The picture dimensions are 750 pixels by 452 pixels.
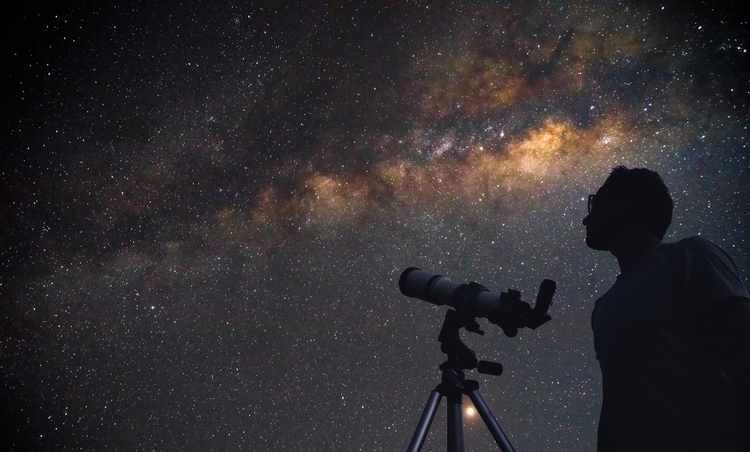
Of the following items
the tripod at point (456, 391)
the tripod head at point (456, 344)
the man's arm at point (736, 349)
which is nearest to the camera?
the man's arm at point (736, 349)

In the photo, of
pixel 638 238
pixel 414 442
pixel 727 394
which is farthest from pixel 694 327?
pixel 414 442

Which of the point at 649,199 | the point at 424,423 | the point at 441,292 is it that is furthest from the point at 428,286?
the point at 649,199

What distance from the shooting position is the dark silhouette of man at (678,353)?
3.72 feet

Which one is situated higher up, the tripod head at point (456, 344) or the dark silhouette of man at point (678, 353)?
the tripod head at point (456, 344)

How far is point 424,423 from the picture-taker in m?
1.89

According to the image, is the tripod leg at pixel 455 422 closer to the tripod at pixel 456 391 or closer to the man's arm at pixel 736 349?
the tripod at pixel 456 391

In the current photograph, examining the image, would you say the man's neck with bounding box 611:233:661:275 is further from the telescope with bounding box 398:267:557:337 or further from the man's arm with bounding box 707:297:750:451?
the man's arm with bounding box 707:297:750:451

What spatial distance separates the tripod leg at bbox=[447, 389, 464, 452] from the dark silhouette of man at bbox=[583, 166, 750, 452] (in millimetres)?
A: 575

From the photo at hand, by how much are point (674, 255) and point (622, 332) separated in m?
0.33

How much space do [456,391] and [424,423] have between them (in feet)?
0.69

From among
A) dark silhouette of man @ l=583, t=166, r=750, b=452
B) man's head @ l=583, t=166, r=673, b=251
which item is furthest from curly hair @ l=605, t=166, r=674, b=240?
dark silhouette of man @ l=583, t=166, r=750, b=452

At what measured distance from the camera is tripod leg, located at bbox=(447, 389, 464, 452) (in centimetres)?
182

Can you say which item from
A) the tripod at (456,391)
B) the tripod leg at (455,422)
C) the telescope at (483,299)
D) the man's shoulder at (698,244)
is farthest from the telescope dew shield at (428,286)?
the man's shoulder at (698,244)

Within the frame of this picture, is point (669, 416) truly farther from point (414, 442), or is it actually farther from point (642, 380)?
point (414, 442)
